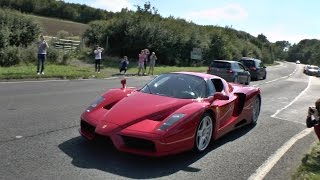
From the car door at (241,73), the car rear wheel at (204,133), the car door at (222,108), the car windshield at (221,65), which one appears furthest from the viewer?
the car door at (241,73)

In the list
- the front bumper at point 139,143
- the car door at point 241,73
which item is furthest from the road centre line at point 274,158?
the car door at point 241,73

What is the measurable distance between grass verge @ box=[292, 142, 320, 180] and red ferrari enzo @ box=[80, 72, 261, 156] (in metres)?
1.55

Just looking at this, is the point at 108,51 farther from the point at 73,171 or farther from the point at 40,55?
the point at 73,171

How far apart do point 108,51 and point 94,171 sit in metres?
33.9

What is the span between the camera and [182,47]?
44.3 meters

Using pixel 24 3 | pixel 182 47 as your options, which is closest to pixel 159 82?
pixel 182 47

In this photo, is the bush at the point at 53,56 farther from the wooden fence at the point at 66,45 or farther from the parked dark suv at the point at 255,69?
the parked dark suv at the point at 255,69

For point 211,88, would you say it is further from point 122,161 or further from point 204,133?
point 122,161

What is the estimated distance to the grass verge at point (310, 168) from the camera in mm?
6106

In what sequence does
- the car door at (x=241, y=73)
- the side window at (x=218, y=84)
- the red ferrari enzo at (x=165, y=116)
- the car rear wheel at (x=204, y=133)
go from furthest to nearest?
the car door at (x=241, y=73) < the side window at (x=218, y=84) < the car rear wheel at (x=204, y=133) < the red ferrari enzo at (x=165, y=116)

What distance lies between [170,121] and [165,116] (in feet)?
0.71

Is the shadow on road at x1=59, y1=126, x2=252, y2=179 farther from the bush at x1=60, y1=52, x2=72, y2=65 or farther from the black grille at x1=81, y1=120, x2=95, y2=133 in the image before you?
the bush at x1=60, y1=52, x2=72, y2=65

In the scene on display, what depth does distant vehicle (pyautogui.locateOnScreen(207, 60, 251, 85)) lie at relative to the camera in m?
23.2

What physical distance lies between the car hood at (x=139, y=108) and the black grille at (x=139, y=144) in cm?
23
